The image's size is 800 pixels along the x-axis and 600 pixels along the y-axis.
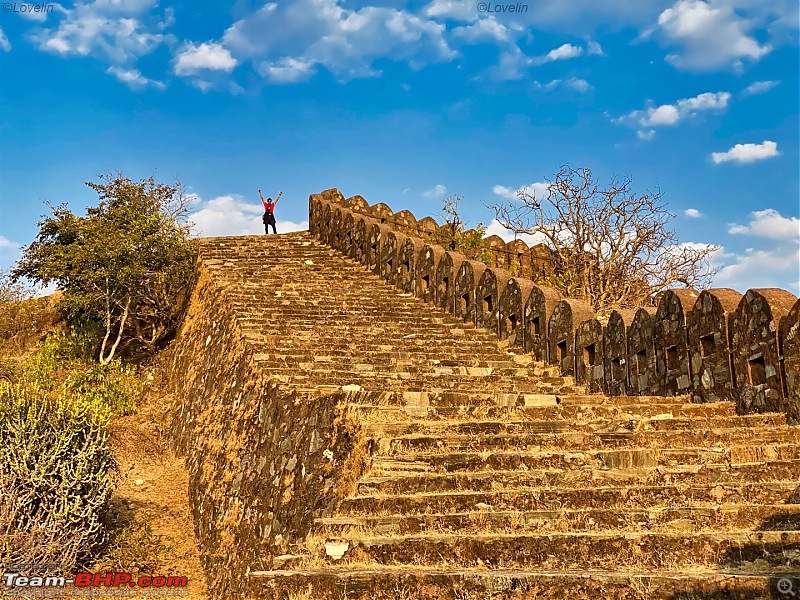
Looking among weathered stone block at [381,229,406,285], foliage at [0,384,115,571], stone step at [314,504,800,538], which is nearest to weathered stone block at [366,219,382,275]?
weathered stone block at [381,229,406,285]

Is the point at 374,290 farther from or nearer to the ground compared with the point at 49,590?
farther from the ground

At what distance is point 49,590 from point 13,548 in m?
0.50

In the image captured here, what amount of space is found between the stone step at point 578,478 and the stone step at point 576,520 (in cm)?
40

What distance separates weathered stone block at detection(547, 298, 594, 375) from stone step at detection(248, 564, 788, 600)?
227 inches

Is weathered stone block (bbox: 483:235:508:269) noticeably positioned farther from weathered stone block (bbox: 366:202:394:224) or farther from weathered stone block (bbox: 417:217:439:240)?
weathered stone block (bbox: 366:202:394:224)

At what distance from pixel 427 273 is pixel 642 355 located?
5856mm

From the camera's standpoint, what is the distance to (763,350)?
24.6 ft

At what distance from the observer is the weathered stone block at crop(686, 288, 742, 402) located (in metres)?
8.03

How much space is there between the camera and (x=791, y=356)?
7.10 m

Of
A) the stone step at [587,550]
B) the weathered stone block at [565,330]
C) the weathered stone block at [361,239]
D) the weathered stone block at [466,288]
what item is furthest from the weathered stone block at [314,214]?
the stone step at [587,550]

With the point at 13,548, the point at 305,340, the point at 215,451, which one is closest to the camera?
the point at 13,548

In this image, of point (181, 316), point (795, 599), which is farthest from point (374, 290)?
point (795, 599)

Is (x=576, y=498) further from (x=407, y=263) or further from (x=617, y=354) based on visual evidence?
(x=407, y=263)

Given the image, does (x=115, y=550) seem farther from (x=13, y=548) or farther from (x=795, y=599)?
(x=795, y=599)
